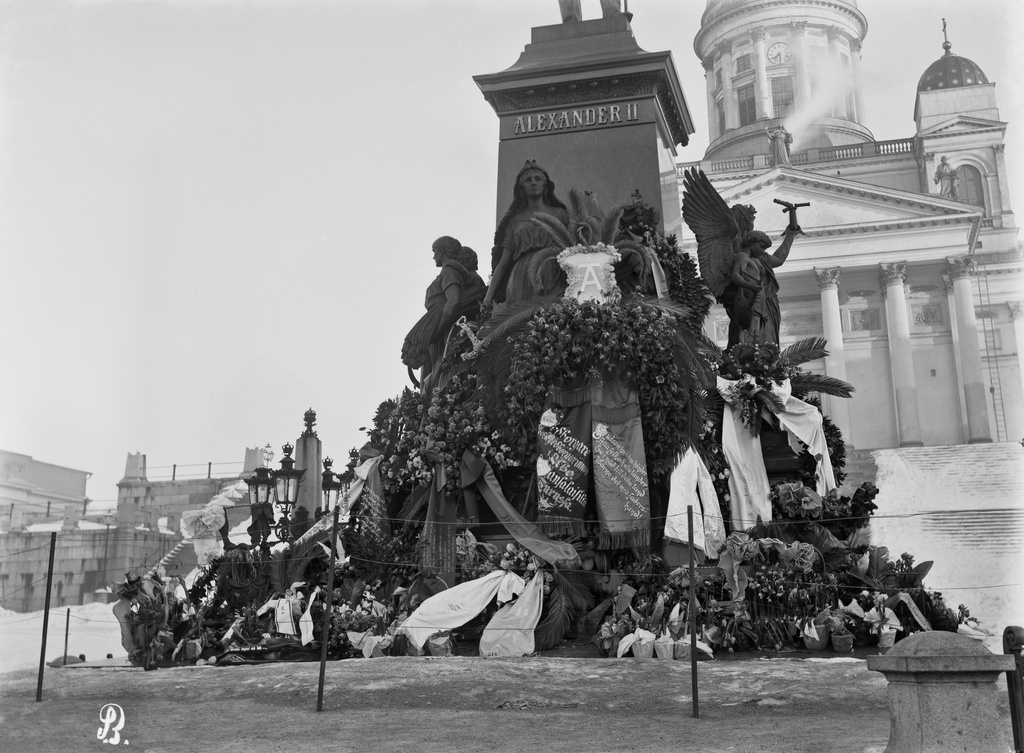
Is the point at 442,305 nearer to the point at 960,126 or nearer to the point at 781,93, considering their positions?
the point at 960,126

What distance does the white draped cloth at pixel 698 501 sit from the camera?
1352 centimetres

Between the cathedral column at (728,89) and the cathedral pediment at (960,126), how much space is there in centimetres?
1619

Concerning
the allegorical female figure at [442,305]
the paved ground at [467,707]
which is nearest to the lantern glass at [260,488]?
the allegorical female figure at [442,305]

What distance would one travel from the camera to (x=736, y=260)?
1653 centimetres

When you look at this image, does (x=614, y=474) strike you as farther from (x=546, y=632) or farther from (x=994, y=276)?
(x=994, y=276)

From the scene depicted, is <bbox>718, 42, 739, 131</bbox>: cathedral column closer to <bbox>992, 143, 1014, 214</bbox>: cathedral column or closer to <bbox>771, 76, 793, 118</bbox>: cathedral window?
<bbox>771, 76, 793, 118</bbox>: cathedral window

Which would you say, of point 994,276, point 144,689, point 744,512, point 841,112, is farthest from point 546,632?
point 841,112

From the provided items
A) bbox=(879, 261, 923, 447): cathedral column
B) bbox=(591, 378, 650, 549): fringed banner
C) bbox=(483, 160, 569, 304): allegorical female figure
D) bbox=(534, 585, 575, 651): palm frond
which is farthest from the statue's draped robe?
bbox=(879, 261, 923, 447): cathedral column

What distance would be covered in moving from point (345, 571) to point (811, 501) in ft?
16.8

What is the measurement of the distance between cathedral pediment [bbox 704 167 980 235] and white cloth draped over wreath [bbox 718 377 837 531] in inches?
1792

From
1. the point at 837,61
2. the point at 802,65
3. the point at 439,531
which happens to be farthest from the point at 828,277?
the point at 439,531

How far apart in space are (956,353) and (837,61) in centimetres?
2902

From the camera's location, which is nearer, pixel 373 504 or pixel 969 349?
pixel 373 504

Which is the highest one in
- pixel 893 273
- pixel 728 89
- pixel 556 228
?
pixel 728 89
